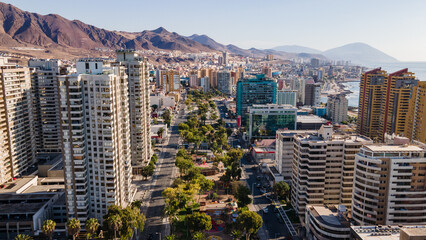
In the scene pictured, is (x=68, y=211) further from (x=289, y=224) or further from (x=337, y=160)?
(x=337, y=160)

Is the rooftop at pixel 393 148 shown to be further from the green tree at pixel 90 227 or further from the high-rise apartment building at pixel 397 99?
the high-rise apartment building at pixel 397 99

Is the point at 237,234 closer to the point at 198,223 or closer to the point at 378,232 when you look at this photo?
the point at 198,223

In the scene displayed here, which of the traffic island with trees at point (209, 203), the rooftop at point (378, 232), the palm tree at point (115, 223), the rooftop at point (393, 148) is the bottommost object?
the traffic island with trees at point (209, 203)

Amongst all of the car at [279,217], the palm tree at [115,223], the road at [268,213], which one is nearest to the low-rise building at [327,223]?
the road at [268,213]

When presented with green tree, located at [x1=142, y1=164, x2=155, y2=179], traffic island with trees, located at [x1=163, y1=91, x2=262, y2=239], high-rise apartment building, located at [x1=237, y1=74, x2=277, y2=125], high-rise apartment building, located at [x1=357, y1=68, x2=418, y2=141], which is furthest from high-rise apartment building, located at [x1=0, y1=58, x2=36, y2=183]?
high-rise apartment building, located at [x1=357, y1=68, x2=418, y2=141]

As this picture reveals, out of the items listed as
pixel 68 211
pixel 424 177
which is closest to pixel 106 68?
pixel 68 211

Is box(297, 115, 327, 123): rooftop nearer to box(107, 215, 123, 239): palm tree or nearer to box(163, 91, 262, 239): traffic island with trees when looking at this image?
box(163, 91, 262, 239): traffic island with trees
